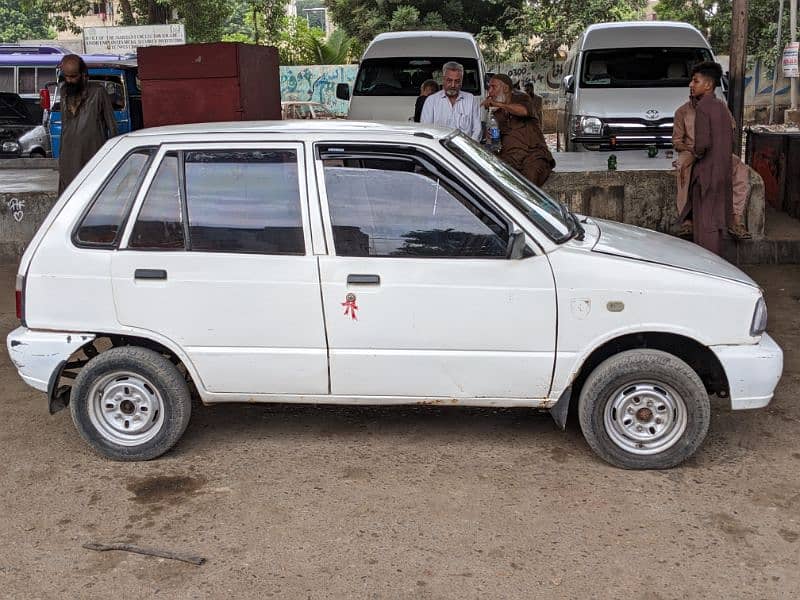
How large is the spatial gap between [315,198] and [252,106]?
4.12 m

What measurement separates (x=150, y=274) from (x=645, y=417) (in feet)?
7.99

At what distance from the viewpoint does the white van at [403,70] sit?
12.3 metres

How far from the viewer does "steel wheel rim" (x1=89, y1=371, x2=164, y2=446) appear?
4594 mm

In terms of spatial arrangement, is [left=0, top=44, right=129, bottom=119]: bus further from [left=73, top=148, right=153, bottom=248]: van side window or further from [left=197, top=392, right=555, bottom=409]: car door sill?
[left=197, top=392, right=555, bottom=409]: car door sill

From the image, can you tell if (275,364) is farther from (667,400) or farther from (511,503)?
(667,400)

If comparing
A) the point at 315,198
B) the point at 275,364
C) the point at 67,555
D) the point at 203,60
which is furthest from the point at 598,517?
the point at 203,60

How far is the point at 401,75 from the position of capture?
12.5 metres

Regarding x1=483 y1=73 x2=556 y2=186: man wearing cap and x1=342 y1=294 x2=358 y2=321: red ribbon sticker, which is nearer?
x1=342 y1=294 x2=358 y2=321: red ribbon sticker

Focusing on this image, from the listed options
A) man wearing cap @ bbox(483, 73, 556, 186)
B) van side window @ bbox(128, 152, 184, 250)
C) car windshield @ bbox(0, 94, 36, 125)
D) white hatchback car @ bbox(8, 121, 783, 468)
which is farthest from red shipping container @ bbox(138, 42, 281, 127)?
car windshield @ bbox(0, 94, 36, 125)

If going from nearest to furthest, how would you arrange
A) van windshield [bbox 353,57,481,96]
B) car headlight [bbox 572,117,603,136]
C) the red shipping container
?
the red shipping container < car headlight [bbox 572,117,603,136] < van windshield [bbox 353,57,481,96]

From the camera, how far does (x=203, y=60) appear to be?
309 inches

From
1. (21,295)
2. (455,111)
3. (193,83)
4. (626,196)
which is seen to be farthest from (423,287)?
(626,196)

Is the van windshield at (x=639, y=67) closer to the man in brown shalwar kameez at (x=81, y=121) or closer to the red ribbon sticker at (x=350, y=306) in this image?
the man in brown shalwar kameez at (x=81, y=121)

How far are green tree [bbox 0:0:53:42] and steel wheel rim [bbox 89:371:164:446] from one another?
2229 inches
